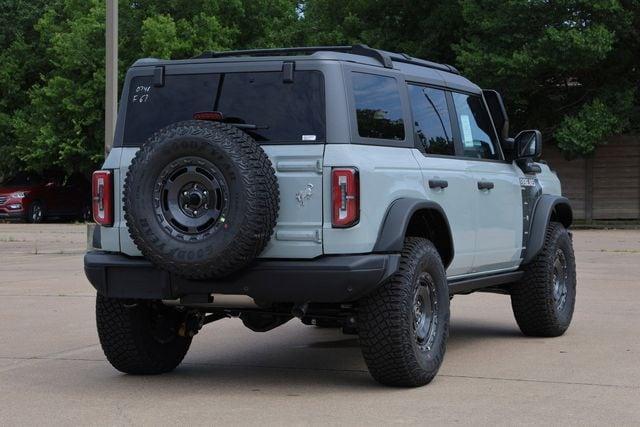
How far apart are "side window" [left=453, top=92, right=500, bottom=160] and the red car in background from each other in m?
28.1

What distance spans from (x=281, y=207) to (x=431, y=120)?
163 cm

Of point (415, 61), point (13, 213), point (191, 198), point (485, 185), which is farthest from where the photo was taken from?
point (13, 213)

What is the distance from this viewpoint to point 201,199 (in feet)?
21.5

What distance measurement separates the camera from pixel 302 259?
21.7ft

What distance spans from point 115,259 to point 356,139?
1676 millimetres

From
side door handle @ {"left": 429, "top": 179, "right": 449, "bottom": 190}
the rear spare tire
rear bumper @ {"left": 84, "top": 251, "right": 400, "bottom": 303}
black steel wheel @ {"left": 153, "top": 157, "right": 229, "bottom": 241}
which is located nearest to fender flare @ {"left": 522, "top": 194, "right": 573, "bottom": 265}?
side door handle @ {"left": 429, "top": 179, "right": 449, "bottom": 190}

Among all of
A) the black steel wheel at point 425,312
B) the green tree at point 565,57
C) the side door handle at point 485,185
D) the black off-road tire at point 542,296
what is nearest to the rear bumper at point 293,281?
the black steel wheel at point 425,312

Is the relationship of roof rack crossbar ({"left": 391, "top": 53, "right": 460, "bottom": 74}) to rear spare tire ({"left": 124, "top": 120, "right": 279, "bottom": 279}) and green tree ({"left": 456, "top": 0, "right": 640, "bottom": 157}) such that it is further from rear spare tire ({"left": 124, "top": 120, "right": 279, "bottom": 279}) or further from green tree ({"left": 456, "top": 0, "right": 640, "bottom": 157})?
green tree ({"left": 456, "top": 0, "right": 640, "bottom": 157})

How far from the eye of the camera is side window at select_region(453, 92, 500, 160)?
8344 mm

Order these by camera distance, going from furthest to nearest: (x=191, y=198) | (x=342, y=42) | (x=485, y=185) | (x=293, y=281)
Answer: (x=342, y=42) < (x=485, y=185) < (x=191, y=198) < (x=293, y=281)

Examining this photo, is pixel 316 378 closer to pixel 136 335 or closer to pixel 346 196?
pixel 136 335

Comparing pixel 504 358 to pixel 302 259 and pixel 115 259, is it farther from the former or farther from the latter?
pixel 115 259

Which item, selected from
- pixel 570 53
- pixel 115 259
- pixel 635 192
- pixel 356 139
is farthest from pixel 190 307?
pixel 635 192

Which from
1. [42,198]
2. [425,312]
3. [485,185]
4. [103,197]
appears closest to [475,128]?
[485,185]
